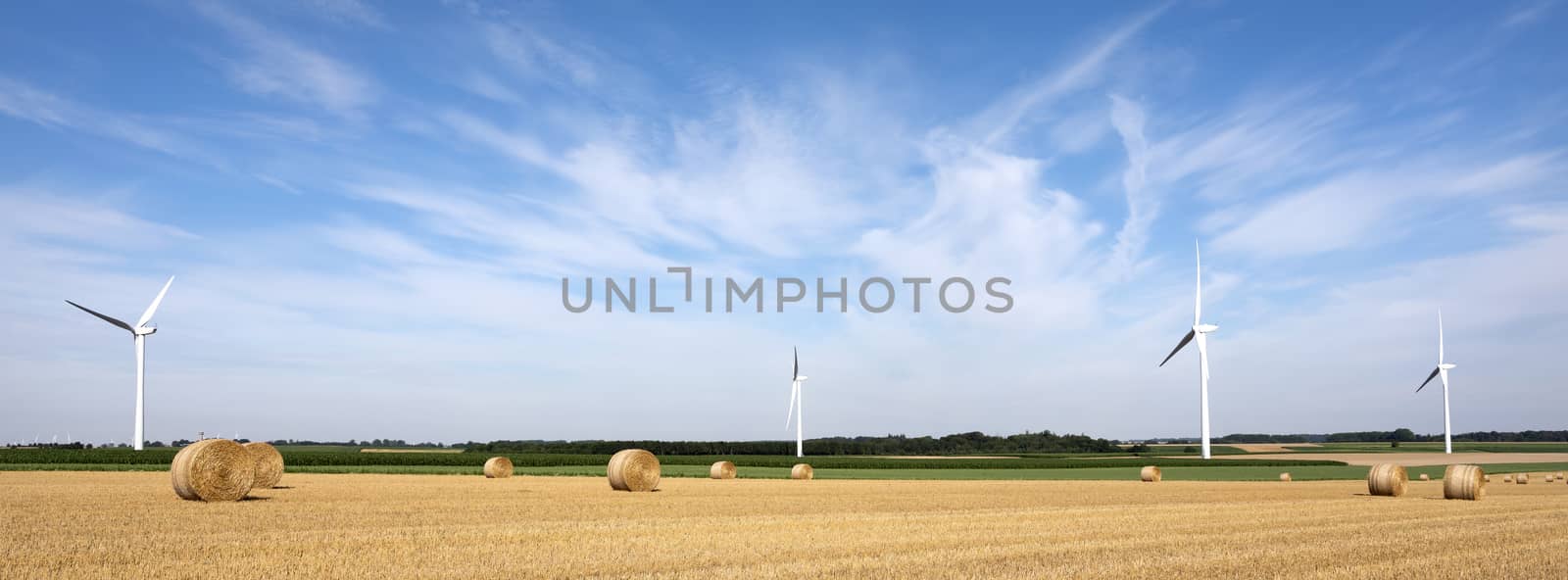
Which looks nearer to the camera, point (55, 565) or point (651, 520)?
point (55, 565)

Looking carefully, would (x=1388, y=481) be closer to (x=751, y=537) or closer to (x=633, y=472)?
(x=633, y=472)

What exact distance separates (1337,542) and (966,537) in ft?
18.1

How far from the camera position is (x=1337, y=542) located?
1708 cm

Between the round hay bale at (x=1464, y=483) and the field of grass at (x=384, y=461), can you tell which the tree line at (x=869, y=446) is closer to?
the field of grass at (x=384, y=461)

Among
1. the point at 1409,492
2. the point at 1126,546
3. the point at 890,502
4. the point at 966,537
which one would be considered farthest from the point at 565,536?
the point at 1409,492

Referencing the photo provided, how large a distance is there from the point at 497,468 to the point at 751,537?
94.9ft

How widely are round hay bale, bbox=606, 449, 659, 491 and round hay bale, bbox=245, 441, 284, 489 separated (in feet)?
29.1

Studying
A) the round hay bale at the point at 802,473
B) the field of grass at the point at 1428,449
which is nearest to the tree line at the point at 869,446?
the field of grass at the point at 1428,449

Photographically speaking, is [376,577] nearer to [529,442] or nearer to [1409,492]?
[1409,492]

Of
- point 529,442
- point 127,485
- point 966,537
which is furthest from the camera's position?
point 529,442

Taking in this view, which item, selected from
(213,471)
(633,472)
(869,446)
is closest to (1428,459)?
(869,446)

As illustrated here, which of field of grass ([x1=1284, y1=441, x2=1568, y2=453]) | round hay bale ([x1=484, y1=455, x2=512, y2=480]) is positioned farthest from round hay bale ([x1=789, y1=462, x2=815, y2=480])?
field of grass ([x1=1284, y1=441, x2=1568, y2=453])

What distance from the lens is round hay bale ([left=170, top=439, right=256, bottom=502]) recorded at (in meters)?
24.6

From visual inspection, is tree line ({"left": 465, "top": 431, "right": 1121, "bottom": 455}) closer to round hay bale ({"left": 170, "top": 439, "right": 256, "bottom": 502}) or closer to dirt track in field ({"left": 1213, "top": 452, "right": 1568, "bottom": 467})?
dirt track in field ({"left": 1213, "top": 452, "right": 1568, "bottom": 467})
